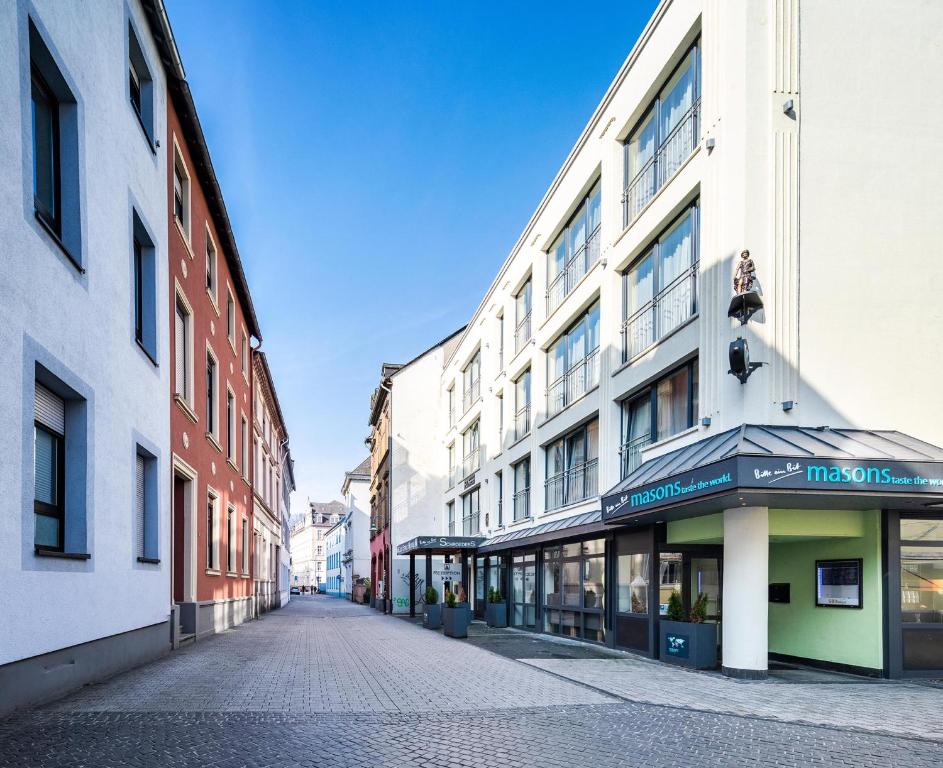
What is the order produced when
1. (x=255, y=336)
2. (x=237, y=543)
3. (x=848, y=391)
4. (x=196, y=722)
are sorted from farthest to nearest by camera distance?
(x=255, y=336), (x=237, y=543), (x=848, y=391), (x=196, y=722)

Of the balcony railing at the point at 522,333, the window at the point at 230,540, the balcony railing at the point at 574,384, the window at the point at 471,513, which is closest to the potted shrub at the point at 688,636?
the balcony railing at the point at 574,384

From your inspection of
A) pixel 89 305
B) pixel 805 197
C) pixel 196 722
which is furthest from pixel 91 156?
pixel 805 197

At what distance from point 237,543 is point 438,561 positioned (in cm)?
1167

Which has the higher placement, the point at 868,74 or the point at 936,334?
the point at 868,74

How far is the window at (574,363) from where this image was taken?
1884 cm

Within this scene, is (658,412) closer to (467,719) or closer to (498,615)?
(467,719)

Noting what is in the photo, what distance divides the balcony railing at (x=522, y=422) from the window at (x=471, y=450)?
5050 millimetres

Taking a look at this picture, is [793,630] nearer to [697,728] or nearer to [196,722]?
[697,728]

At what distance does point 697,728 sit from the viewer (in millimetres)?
8055

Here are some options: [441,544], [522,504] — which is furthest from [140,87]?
[441,544]

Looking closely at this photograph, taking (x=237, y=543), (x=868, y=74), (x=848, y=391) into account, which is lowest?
(x=237, y=543)

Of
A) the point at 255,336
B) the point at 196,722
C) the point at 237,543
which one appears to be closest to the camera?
the point at 196,722

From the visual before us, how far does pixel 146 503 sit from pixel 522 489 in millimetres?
13211

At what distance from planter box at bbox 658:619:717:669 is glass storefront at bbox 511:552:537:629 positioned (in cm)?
880
